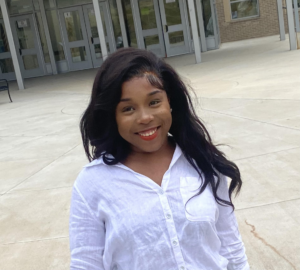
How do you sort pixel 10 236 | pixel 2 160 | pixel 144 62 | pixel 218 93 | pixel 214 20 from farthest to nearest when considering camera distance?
pixel 214 20, pixel 218 93, pixel 2 160, pixel 10 236, pixel 144 62

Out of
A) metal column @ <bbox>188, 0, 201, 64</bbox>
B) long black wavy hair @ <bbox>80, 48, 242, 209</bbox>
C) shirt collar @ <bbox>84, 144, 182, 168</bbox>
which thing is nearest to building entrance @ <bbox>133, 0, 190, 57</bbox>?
metal column @ <bbox>188, 0, 201, 64</bbox>

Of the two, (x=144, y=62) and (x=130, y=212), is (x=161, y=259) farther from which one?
(x=144, y=62)

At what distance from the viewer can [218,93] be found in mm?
8375

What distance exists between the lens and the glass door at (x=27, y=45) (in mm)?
Answer: 19141

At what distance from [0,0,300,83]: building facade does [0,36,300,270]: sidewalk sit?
9322 mm

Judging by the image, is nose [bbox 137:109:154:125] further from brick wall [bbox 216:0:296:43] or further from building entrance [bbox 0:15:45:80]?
brick wall [bbox 216:0:296:43]

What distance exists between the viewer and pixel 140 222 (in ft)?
4.33

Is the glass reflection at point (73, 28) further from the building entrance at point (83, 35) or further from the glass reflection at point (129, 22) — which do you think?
the glass reflection at point (129, 22)

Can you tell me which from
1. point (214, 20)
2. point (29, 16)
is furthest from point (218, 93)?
point (29, 16)

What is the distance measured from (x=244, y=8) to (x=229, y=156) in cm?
1990

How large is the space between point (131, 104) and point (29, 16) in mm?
19007

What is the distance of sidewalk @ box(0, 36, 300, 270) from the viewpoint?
9.84 feet

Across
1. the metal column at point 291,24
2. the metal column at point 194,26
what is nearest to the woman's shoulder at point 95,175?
the metal column at point 194,26

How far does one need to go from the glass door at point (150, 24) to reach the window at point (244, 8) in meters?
5.94
